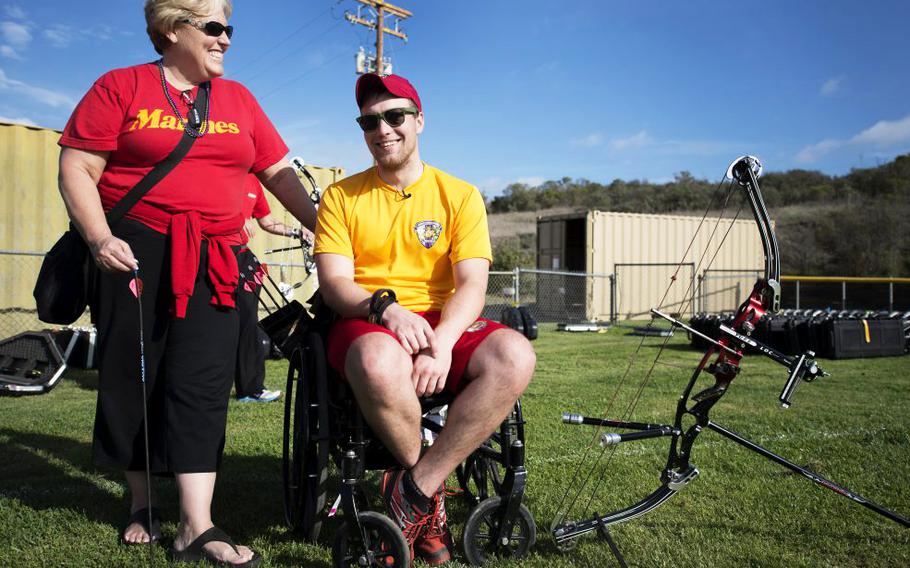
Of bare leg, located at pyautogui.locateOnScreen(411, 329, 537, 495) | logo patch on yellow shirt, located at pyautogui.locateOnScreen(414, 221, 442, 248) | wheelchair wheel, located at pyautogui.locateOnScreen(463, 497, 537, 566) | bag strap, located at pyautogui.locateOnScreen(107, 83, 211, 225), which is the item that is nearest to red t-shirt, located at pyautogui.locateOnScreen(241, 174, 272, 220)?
bag strap, located at pyautogui.locateOnScreen(107, 83, 211, 225)

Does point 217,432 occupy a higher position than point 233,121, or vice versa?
point 233,121

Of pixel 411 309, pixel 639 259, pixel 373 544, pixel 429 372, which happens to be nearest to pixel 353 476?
pixel 373 544

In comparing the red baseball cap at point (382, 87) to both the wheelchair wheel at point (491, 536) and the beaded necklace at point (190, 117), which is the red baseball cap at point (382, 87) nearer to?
the beaded necklace at point (190, 117)

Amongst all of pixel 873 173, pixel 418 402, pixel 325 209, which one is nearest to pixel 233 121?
pixel 325 209

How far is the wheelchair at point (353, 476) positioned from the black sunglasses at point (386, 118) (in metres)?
0.67

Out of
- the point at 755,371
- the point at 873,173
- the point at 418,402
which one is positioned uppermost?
the point at 873,173

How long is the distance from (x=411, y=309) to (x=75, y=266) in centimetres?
118

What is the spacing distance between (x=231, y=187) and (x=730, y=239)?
18.3 meters

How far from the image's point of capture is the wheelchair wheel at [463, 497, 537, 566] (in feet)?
6.81

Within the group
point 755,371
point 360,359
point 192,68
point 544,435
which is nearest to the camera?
point 360,359

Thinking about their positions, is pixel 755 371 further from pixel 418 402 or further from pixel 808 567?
pixel 418 402

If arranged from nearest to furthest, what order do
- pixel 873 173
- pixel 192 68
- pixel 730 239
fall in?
1. pixel 192 68
2. pixel 730 239
3. pixel 873 173

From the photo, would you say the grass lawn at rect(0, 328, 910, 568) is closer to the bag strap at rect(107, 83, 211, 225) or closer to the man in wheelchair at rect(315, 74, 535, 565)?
the man in wheelchair at rect(315, 74, 535, 565)

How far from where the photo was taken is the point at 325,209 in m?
2.38
